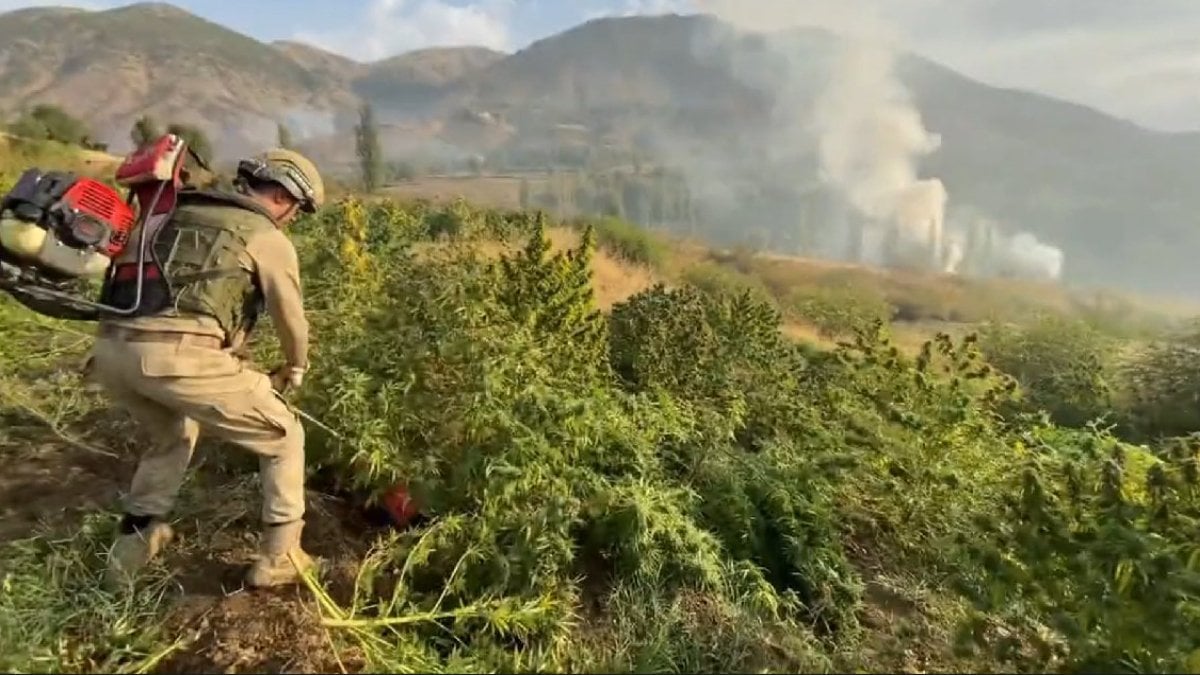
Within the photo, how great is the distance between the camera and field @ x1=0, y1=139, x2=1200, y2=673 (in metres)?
3.12

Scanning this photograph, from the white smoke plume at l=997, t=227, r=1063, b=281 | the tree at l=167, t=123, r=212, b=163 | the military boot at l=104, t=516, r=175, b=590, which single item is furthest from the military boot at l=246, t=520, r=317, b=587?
the white smoke plume at l=997, t=227, r=1063, b=281

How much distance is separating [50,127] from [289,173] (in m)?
29.6

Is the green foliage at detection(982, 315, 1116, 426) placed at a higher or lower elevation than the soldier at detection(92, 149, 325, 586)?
lower

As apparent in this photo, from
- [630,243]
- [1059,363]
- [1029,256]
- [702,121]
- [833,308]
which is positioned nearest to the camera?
[1059,363]

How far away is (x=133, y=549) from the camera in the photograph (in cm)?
352

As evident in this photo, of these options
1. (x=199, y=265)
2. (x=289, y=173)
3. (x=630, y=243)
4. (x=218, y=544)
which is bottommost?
(x=630, y=243)

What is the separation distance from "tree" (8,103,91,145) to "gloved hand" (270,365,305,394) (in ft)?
85.0

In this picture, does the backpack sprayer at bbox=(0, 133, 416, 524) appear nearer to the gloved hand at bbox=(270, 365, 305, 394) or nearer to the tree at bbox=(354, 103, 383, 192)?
the gloved hand at bbox=(270, 365, 305, 394)

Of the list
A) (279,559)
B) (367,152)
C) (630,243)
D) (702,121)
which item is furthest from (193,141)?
(702,121)

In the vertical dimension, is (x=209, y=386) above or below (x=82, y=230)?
below

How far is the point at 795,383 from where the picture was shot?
5035 mm

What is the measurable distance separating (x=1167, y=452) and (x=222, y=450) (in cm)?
371

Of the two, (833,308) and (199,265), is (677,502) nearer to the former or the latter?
(199,265)

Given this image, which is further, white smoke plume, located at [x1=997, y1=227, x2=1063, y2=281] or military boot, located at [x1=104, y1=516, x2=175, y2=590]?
white smoke plume, located at [x1=997, y1=227, x2=1063, y2=281]
